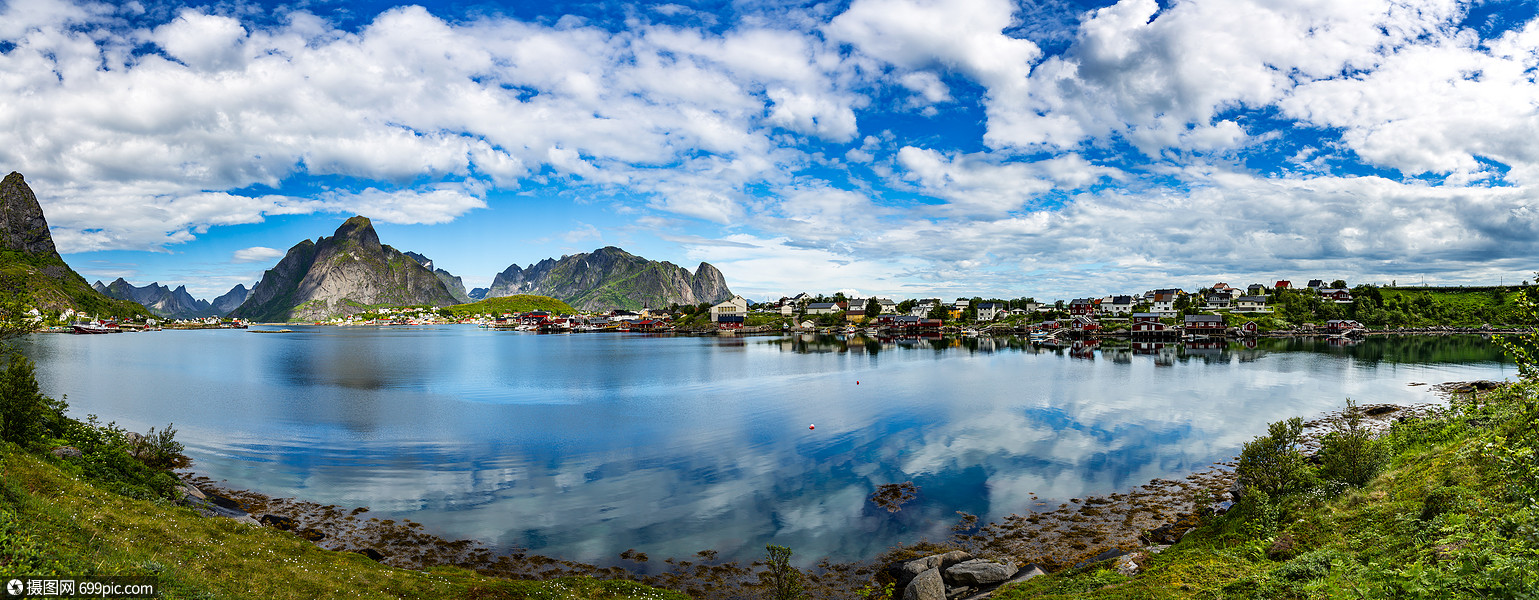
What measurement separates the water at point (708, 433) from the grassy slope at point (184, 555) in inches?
196

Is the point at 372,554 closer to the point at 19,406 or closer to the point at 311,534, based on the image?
the point at 311,534

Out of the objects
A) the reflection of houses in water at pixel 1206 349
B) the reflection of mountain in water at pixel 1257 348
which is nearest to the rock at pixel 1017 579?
the reflection of mountain in water at pixel 1257 348

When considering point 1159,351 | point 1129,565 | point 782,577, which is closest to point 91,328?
point 782,577

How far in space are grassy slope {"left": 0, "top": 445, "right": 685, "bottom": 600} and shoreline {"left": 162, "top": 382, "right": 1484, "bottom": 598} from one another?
192cm

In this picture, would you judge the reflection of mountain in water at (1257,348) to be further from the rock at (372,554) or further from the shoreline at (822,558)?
the rock at (372,554)

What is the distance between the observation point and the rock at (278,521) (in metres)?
22.3

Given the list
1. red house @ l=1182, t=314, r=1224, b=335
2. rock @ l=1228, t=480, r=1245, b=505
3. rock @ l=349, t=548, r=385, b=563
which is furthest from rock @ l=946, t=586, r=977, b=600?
red house @ l=1182, t=314, r=1224, b=335

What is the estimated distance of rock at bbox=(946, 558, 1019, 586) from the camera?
17.1m

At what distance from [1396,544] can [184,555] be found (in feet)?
88.6

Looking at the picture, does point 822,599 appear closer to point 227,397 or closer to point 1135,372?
point 227,397

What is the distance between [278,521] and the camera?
22.9 meters

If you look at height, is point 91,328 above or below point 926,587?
above

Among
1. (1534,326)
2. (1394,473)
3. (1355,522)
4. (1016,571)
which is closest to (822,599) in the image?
(1016,571)

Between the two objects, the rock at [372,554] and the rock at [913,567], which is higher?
the rock at [913,567]
